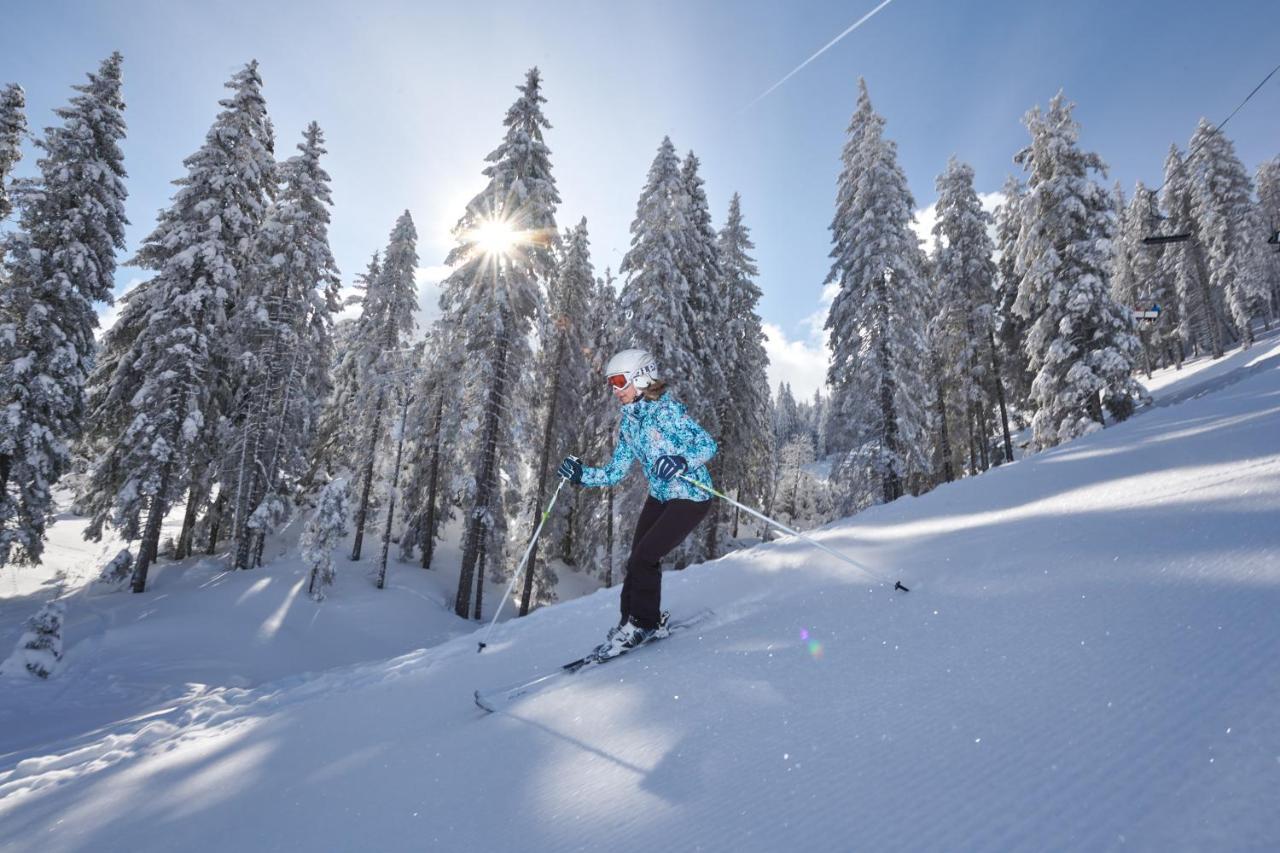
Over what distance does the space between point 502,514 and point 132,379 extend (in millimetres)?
13464

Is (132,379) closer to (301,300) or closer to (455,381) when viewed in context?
(301,300)

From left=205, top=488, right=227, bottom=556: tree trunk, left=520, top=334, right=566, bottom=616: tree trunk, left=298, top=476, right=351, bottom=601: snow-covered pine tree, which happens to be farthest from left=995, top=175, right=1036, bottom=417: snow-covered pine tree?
left=205, top=488, right=227, bottom=556: tree trunk

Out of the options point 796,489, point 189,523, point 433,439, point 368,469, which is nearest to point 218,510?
point 189,523

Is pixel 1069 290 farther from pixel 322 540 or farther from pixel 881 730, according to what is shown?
pixel 322 540

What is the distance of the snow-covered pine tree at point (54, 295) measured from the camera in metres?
15.4

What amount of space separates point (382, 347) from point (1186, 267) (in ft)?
163

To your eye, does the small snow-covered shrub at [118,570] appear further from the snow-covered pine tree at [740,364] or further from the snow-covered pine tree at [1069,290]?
the snow-covered pine tree at [1069,290]

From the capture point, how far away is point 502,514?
22750mm

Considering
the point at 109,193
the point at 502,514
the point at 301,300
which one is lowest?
the point at 502,514

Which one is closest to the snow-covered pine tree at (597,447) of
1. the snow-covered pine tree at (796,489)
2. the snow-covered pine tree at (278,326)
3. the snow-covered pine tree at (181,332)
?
the snow-covered pine tree at (278,326)

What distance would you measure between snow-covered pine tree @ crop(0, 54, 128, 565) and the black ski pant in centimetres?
1973

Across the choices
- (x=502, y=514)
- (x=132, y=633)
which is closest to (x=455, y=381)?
(x=502, y=514)

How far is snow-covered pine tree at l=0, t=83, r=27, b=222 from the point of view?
16.2 meters

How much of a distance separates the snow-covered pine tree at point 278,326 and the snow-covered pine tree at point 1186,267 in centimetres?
4688
